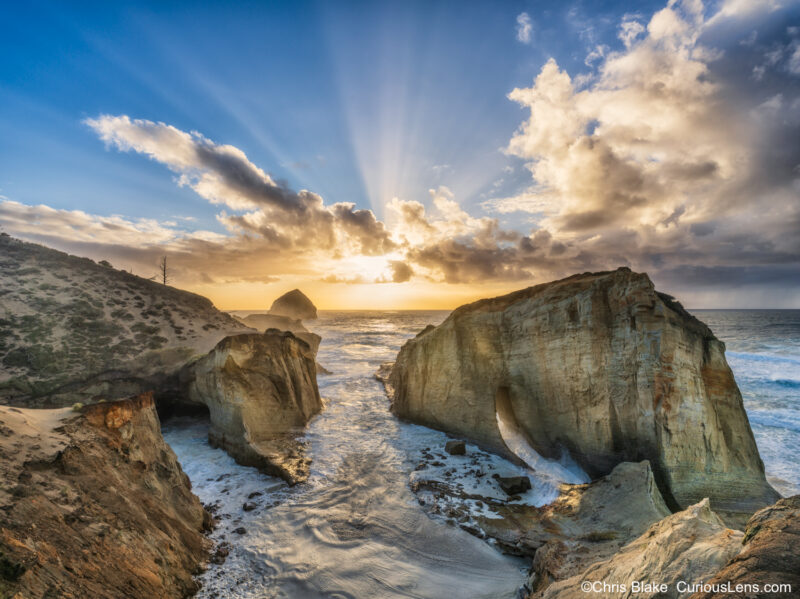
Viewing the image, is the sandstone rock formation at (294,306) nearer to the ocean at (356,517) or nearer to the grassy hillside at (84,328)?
the grassy hillside at (84,328)

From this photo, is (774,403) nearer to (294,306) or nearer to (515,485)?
(515,485)

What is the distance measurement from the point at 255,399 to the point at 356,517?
22.6ft

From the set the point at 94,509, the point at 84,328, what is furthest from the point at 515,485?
the point at 84,328

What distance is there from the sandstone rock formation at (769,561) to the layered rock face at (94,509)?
6.78m

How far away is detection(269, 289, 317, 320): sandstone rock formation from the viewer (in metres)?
107

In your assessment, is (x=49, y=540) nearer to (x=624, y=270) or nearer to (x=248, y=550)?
(x=248, y=550)

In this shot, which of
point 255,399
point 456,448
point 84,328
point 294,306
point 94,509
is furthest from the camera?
point 294,306

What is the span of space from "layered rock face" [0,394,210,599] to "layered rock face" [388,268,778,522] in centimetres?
1035

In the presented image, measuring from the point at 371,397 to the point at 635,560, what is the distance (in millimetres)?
18000

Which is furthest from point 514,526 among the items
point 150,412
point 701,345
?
point 150,412

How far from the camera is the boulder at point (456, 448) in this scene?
42.1ft

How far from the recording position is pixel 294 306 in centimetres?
11106

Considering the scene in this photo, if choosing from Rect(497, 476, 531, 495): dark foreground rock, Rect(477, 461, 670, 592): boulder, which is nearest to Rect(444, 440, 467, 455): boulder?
Rect(497, 476, 531, 495): dark foreground rock

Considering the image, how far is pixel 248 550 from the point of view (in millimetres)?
7422
